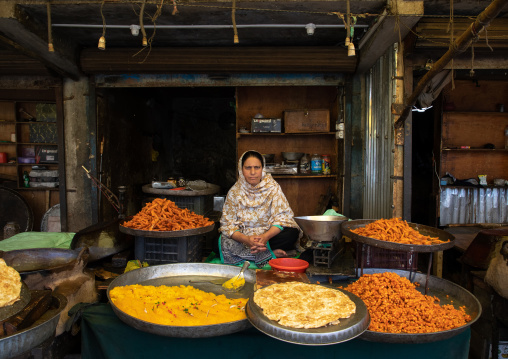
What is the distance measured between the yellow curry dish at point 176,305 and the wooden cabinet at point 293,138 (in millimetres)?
4419

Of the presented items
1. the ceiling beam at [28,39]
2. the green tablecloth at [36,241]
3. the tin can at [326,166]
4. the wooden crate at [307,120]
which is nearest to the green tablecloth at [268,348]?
the green tablecloth at [36,241]

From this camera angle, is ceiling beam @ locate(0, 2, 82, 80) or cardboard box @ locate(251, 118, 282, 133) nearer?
ceiling beam @ locate(0, 2, 82, 80)

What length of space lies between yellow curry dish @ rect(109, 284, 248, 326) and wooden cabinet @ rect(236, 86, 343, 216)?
442cm

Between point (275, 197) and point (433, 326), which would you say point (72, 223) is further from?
point (433, 326)

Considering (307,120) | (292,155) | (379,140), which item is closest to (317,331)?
(379,140)

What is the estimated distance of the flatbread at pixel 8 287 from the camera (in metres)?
1.76

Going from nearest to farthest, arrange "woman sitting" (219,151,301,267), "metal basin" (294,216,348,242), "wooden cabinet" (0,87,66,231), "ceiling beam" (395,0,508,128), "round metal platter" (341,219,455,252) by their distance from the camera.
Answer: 1. "ceiling beam" (395,0,508,128)
2. "round metal platter" (341,219,455,252)
3. "metal basin" (294,216,348,242)
4. "woman sitting" (219,151,301,267)
5. "wooden cabinet" (0,87,66,231)

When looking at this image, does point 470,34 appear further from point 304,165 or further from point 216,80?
point 304,165

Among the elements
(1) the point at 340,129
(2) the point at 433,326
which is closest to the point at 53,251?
(2) the point at 433,326

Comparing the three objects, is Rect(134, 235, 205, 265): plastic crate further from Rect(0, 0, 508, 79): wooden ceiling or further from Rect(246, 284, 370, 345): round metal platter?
Rect(0, 0, 508, 79): wooden ceiling

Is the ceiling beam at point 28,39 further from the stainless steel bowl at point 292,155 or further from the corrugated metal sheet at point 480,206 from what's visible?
the corrugated metal sheet at point 480,206

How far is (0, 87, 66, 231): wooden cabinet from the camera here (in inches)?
293

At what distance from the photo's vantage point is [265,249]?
12.4ft

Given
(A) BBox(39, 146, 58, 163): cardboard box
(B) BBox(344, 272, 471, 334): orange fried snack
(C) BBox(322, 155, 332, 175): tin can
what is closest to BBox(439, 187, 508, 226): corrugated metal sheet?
(C) BBox(322, 155, 332, 175): tin can
